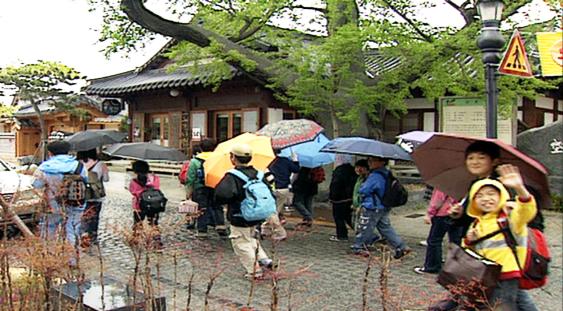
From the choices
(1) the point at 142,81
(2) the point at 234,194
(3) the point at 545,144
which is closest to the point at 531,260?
(2) the point at 234,194

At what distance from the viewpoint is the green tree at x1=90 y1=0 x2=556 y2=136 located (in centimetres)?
913

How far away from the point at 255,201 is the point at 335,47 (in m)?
3.64

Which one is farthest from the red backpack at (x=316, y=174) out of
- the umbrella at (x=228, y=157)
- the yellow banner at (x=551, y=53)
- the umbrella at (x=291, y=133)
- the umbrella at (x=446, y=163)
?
the yellow banner at (x=551, y=53)

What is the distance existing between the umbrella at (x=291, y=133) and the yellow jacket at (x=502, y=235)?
505 centimetres

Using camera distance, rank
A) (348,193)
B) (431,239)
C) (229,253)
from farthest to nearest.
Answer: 1. (348,193)
2. (229,253)
3. (431,239)

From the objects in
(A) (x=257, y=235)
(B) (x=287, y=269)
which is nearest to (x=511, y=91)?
(B) (x=287, y=269)

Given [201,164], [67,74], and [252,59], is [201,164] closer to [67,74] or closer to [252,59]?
[252,59]

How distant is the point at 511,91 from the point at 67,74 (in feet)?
69.8

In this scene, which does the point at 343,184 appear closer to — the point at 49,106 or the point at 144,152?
the point at 144,152

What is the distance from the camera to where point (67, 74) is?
84.4 feet

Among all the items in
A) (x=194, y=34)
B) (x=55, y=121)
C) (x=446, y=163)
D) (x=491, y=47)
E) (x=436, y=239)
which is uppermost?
(x=194, y=34)

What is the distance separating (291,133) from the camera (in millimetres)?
8969

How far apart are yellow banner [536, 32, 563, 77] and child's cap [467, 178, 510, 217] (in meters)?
1.34

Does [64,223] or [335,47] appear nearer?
[64,223]
